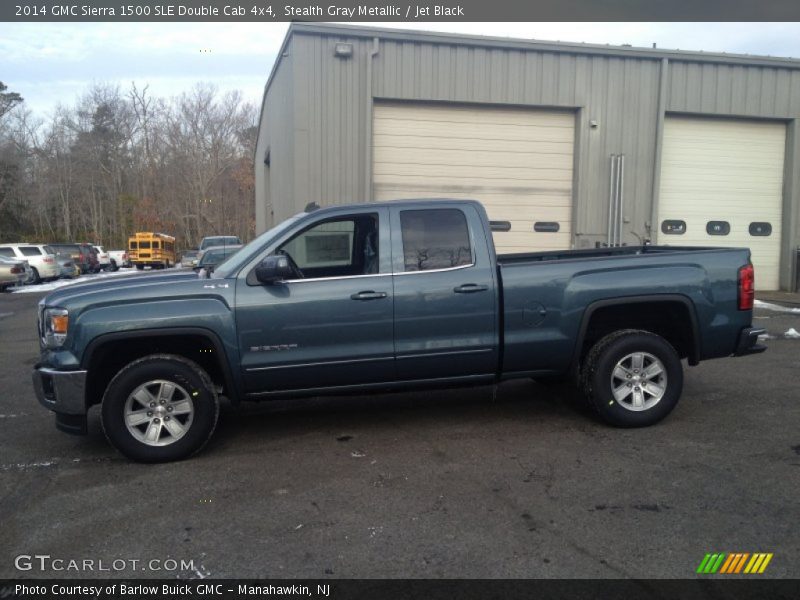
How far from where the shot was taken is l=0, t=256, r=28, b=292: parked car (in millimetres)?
22844

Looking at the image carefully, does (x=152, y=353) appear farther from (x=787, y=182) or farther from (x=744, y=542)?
(x=787, y=182)

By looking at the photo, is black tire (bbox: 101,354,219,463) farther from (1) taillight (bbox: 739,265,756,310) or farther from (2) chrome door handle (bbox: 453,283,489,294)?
(1) taillight (bbox: 739,265,756,310)

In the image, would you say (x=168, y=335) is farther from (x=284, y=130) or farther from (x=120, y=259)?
(x=120, y=259)

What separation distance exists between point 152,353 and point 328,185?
9.70 meters

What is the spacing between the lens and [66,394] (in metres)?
4.67

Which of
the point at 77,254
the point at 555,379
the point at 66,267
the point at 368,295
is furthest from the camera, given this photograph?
the point at 77,254

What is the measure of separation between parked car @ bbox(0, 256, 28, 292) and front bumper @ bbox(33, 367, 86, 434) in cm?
2127

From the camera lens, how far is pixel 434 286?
16.8 ft

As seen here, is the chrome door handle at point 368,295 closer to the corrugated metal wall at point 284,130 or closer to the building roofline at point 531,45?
the corrugated metal wall at point 284,130

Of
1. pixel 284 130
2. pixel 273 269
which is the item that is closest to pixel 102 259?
pixel 284 130

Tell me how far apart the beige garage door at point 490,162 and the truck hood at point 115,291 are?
10.1 m

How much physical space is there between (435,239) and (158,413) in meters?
2.52

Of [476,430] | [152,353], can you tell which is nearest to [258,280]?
[152,353]

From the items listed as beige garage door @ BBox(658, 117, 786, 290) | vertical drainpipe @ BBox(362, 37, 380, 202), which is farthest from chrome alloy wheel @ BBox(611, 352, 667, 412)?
beige garage door @ BBox(658, 117, 786, 290)
